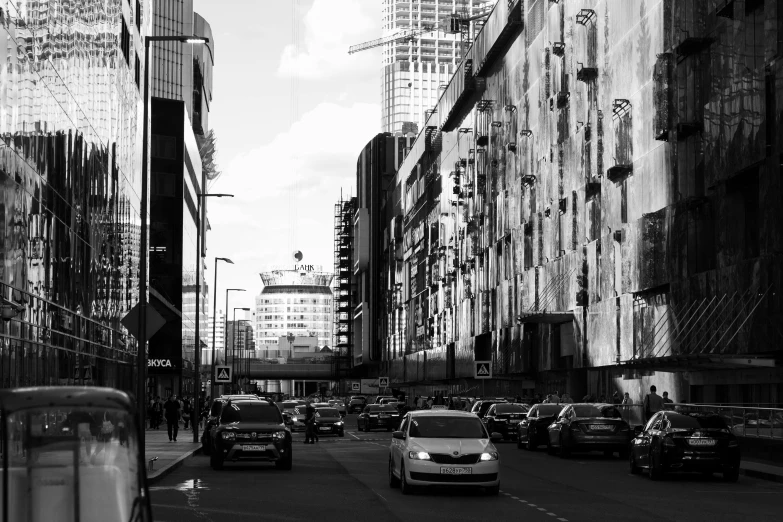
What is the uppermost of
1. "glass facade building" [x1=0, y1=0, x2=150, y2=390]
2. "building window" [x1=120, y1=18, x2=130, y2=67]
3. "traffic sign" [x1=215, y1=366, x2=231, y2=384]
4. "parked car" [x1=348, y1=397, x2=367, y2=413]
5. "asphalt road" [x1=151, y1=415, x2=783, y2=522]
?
"building window" [x1=120, y1=18, x2=130, y2=67]

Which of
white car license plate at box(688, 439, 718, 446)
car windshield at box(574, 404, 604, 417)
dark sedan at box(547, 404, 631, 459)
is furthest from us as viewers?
car windshield at box(574, 404, 604, 417)

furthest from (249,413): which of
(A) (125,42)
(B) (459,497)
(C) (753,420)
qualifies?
(A) (125,42)

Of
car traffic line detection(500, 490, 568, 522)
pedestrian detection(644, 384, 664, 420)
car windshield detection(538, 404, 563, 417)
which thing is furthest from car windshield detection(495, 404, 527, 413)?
car traffic line detection(500, 490, 568, 522)

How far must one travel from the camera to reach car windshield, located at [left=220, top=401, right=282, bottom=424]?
3086 cm

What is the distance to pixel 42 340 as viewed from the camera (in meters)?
33.0

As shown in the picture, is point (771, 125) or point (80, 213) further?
point (80, 213)

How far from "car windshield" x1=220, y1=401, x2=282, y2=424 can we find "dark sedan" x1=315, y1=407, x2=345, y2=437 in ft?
78.7

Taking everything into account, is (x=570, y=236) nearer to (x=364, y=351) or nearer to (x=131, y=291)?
(x=131, y=291)

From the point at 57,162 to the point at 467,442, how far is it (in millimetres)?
17800

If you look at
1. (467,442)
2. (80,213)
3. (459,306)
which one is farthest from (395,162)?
(467,442)

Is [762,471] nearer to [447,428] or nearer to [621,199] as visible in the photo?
[447,428]

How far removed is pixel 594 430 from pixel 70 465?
26.5 meters

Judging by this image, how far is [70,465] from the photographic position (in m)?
9.52

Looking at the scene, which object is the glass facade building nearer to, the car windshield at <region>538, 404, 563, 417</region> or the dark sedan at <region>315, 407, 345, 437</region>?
the dark sedan at <region>315, 407, 345, 437</region>
